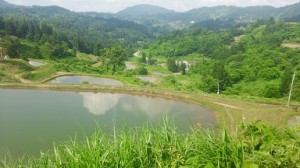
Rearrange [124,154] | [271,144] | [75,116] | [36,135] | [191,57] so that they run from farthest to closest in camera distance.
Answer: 1. [191,57]
2. [75,116]
3. [36,135]
4. [124,154]
5. [271,144]

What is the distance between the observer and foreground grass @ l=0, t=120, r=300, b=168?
4051mm

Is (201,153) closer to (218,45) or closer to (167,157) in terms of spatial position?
(167,157)

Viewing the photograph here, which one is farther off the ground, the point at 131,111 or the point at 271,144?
the point at 271,144

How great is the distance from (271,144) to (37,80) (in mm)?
30803

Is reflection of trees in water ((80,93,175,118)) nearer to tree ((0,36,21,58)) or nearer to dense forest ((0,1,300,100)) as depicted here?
dense forest ((0,1,300,100))

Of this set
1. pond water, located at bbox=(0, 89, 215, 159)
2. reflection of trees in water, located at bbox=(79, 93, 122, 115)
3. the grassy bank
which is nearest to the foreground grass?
pond water, located at bbox=(0, 89, 215, 159)

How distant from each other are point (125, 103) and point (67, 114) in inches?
185

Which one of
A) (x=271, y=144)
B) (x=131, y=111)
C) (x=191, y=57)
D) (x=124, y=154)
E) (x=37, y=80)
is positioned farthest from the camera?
(x=191, y=57)

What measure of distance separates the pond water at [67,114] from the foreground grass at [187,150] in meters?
9.36

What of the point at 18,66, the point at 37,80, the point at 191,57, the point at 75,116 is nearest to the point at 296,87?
the point at 75,116

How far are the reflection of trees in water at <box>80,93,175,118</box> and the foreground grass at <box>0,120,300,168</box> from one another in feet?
51.7

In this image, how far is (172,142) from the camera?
15.7 feet

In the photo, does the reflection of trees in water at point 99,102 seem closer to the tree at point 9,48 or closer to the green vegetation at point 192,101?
the green vegetation at point 192,101

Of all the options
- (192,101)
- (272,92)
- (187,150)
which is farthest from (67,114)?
(272,92)
